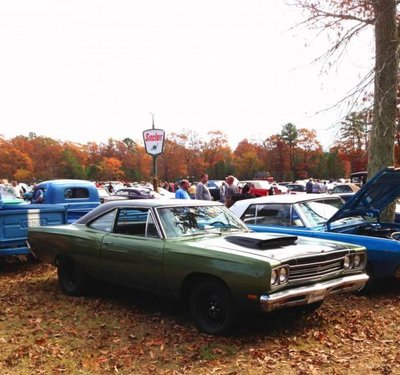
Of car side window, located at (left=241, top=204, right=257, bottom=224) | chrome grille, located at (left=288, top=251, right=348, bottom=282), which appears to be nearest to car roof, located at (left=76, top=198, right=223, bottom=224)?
car side window, located at (left=241, top=204, right=257, bottom=224)

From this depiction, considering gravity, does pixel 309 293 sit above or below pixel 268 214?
below

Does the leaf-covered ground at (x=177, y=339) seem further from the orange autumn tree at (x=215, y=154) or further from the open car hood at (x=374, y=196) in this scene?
the orange autumn tree at (x=215, y=154)

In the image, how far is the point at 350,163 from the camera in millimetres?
85500

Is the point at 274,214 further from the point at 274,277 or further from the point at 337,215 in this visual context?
the point at 274,277

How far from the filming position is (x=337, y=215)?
704 cm

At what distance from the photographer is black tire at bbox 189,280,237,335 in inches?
187

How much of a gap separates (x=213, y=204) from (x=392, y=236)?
289cm

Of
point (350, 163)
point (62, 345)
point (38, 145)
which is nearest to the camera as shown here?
point (62, 345)

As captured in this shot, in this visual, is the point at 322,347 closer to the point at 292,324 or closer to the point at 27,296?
the point at 292,324

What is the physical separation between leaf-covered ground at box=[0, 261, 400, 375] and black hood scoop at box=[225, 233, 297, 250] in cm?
96

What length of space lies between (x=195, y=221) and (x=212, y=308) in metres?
1.29

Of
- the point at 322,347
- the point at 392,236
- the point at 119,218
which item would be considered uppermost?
the point at 119,218

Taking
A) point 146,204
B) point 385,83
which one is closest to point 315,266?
point 146,204

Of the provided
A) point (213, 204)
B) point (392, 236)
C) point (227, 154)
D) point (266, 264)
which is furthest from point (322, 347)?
point (227, 154)
